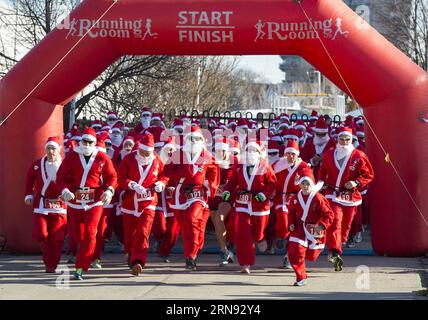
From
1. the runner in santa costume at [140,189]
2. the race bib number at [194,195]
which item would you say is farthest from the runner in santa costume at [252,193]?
the runner in santa costume at [140,189]

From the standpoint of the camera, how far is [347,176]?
13.9m

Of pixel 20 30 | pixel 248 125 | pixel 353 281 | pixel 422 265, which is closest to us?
pixel 353 281

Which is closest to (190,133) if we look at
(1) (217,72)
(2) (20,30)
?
(2) (20,30)

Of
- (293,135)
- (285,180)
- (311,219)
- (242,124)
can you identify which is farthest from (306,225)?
(242,124)

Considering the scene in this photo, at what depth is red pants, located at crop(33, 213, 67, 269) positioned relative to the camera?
43.2ft

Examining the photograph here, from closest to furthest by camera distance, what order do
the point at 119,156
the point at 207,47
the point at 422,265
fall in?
1. the point at 422,265
2. the point at 207,47
3. the point at 119,156

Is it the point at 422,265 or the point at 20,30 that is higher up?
the point at 20,30

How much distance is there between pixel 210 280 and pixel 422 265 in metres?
3.18

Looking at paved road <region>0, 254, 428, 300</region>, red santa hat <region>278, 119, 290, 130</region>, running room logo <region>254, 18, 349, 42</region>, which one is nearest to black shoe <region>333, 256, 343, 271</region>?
A: paved road <region>0, 254, 428, 300</region>

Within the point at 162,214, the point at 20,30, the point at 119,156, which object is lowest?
the point at 162,214

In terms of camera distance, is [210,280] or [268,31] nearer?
[210,280]

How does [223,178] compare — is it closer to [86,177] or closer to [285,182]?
[285,182]

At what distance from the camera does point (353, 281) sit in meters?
12.4

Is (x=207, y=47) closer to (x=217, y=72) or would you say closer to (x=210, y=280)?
(x=210, y=280)
